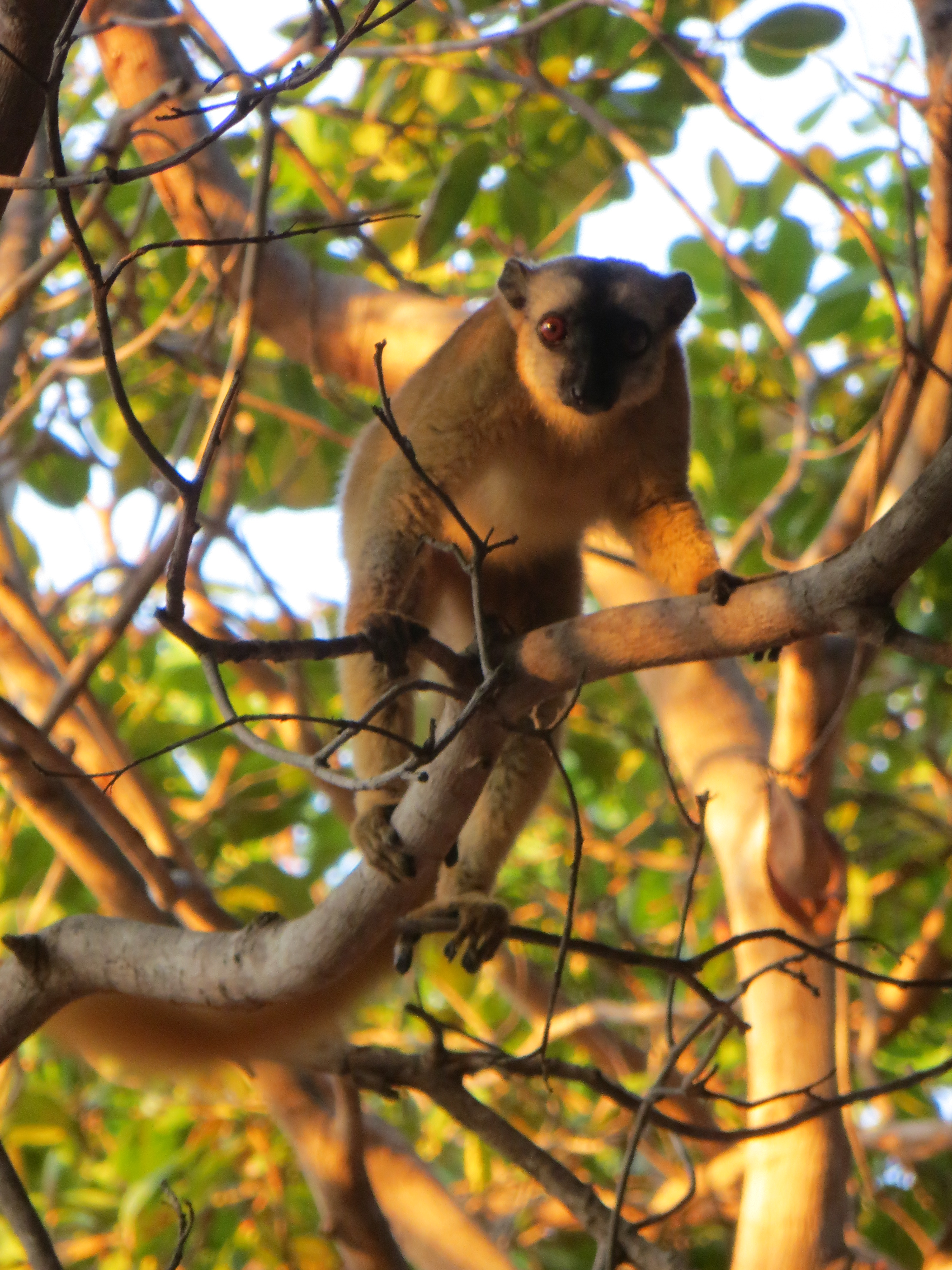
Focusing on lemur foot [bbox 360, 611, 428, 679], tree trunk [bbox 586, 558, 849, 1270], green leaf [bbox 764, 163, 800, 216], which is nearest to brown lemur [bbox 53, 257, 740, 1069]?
lemur foot [bbox 360, 611, 428, 679]

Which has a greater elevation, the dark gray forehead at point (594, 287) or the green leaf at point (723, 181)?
the green leaf at point (723, 181)

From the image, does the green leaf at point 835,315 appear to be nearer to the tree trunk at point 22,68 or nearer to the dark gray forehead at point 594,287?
the dark gray forehead at point 594,287

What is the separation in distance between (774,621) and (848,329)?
3.20m

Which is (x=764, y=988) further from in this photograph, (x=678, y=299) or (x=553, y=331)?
(x=678, y=299)

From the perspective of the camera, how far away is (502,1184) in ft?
18.4

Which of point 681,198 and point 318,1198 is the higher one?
point 681,198

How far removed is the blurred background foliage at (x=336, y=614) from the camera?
15.1 ft

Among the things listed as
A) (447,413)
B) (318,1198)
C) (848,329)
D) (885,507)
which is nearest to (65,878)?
(318,1198)

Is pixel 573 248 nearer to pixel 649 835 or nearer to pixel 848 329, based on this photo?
pixel 848 329

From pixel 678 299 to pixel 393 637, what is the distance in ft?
5.92

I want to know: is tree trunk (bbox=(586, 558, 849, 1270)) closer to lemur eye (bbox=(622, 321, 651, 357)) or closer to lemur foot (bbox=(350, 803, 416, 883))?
lemur eye (bbox=(622, 321, 651, 357))

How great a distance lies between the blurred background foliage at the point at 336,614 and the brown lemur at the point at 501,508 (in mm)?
684

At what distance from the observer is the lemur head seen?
11.4ft

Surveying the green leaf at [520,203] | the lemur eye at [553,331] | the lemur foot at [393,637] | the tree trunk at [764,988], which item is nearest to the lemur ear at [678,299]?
the lemur eye at [553,331]
